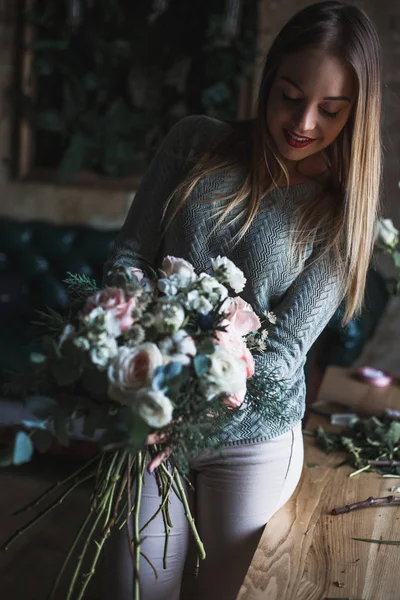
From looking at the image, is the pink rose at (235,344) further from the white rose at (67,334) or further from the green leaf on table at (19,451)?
the green leaf on table at (19,451)

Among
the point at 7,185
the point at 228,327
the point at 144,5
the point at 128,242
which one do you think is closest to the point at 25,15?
the point at 144,5

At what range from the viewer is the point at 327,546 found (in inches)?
57.9

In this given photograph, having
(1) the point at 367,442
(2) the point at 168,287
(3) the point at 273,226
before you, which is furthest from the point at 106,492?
(1) the point at 367,442

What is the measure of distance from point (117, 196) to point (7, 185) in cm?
61

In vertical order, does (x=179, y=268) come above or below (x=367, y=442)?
above

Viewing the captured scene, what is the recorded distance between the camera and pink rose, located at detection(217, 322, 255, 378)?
1176 mm

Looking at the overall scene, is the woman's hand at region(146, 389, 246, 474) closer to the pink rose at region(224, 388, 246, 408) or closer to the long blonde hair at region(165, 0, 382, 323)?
the pink rose at region(224, 388, 246, 408)

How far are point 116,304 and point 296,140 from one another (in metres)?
0.63

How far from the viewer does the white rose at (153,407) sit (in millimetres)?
1036

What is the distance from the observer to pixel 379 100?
1.55m

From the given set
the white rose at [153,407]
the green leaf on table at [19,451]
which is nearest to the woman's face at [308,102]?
the white rose at [153,407]

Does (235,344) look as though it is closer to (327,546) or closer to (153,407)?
(153,407)

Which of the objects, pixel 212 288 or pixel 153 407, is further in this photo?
pixel 212 288

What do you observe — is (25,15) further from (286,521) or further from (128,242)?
(286,521)
